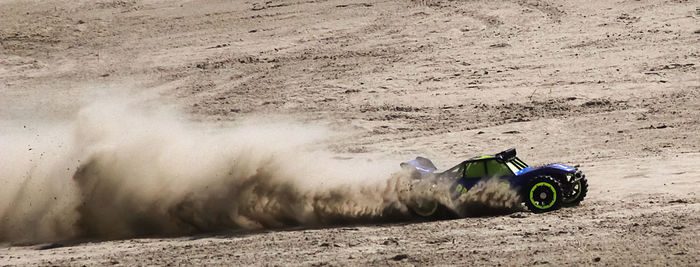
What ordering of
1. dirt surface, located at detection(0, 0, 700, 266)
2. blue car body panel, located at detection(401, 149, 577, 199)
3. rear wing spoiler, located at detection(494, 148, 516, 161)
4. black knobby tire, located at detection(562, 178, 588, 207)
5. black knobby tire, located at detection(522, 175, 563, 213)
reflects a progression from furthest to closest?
black knobby tire, located at detection(562, 178, 588, 207), rear wing spoiler, located at detection(494, 148, 516, 161), blue car body panel, located at detection(401, 149, 577, 199), black knobby tire, located at detection(522, 175, 563, 213), dirt surface, located at detection(0, 0, 700, 266)

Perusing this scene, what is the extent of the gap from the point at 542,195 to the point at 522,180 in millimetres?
326

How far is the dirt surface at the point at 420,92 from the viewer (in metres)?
12.1

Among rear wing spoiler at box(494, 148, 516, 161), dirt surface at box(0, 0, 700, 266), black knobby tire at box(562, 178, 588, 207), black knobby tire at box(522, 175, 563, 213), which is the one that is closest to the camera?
dirt surface at box(0, 0, 700, 266)

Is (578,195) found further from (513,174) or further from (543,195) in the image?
(513,174)

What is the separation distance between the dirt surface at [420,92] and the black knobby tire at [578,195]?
19cm

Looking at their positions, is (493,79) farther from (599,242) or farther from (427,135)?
(599,242)

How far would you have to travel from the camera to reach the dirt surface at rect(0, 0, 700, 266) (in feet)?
39.7

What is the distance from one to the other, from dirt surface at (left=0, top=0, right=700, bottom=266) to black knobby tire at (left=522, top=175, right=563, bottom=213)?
0.74ft

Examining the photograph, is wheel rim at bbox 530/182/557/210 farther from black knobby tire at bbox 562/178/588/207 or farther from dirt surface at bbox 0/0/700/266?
black knobby tire at bbox 562/178/588/207

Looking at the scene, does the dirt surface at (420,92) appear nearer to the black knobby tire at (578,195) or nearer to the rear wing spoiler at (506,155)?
the black knobby tire at (578,195)

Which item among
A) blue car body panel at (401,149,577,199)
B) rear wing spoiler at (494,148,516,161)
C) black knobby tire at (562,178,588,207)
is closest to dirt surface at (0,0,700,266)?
black knobby tire at (562,178,588,207)

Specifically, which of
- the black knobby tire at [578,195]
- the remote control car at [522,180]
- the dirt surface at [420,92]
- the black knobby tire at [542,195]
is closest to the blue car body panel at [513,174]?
the remote control car at [522,180]

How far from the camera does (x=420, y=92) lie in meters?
22.3

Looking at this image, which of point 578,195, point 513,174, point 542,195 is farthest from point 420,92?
point 542,195
